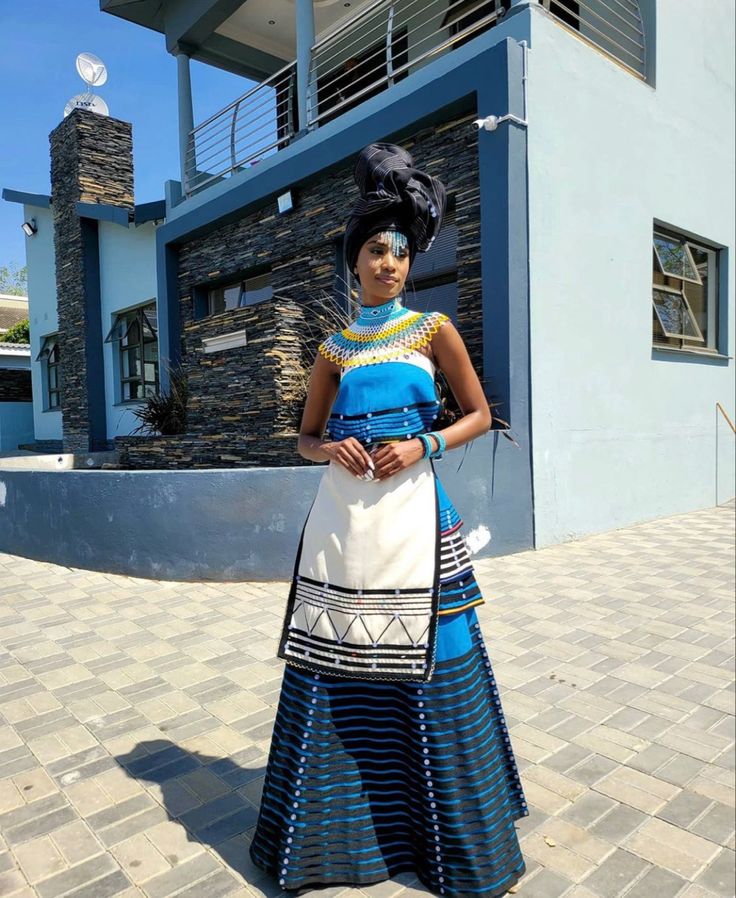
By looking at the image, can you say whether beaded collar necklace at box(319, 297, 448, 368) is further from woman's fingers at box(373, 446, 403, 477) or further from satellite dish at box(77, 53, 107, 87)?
satellite dish at box(77, 53, 107, 87)

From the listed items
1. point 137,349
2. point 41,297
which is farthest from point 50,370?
point 137,349

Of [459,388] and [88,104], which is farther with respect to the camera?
[88,104]

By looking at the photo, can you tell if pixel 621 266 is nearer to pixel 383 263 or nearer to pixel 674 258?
pixel 674 258

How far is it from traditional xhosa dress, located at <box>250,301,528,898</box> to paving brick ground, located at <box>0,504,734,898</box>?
158mm

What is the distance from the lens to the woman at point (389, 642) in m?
1.80

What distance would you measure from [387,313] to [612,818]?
1848 mm

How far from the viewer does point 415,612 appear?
179 cm

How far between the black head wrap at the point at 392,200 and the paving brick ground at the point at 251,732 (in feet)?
6.30

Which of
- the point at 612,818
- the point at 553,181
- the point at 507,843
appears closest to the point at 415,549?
the point at 507,843

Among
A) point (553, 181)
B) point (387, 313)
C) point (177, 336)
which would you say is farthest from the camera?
point (177, 336)

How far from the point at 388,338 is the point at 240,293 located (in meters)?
8.81

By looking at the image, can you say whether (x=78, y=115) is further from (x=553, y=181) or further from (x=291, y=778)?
(x=291, y=778)

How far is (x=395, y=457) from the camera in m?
1.75

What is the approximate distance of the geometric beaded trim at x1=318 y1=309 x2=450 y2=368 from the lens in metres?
1.90
